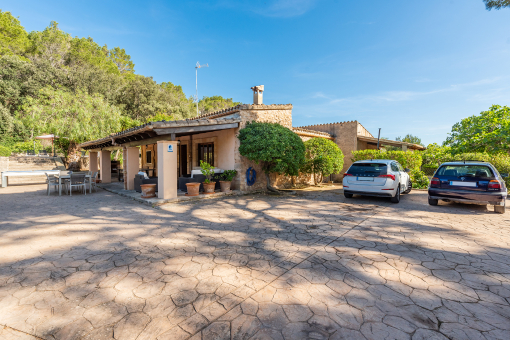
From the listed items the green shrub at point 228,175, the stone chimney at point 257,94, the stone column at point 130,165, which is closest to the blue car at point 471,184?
the green shrub at point 228,175

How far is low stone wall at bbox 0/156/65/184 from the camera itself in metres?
14.2

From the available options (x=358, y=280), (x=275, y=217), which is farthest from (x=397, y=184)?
(x=358, y=280)

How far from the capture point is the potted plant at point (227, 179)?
977 cm

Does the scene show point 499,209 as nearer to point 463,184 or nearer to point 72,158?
point 463,184

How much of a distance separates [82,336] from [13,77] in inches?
1352

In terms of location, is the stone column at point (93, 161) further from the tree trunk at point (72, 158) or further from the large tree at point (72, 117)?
the tree trunk at point (72, 158)

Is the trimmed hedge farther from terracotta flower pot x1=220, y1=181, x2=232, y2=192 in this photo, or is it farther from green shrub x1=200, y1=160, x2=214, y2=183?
green shrub x1=200, y1=160, x2=214, y2=183

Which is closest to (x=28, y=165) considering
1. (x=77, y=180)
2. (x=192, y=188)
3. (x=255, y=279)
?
(x=77, y=180)

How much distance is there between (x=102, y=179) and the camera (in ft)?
47.5

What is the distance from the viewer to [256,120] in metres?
10.5

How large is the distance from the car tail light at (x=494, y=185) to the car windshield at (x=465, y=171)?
20 cm

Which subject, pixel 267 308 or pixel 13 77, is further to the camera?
pixel 13 77

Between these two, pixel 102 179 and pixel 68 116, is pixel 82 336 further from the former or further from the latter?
pixel 68 116

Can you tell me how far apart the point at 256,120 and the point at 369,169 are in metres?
5.32
